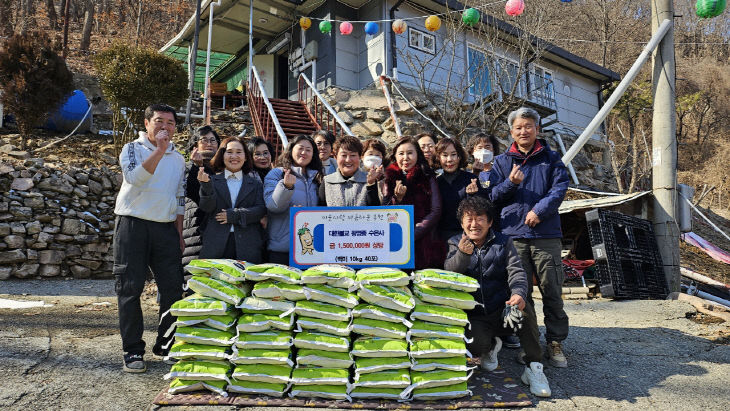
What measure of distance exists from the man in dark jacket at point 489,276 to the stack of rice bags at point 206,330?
153 cm

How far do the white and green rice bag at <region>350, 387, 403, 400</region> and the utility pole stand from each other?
199 inches

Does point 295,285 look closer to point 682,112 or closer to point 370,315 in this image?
point 370,315

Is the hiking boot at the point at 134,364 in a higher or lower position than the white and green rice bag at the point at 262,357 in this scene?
lower

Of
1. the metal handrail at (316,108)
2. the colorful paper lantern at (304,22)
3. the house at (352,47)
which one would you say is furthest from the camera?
the colorful paper lantern at (304,22)

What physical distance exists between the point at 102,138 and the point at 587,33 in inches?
840

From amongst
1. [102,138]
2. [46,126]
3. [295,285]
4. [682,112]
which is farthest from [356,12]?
[682,112]

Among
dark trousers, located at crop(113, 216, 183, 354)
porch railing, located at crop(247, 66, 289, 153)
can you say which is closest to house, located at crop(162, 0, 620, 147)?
porch railing, located at crop(247, 66, 289, 153)

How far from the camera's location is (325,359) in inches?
112

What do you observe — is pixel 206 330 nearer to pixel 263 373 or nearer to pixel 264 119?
pixel 263 373

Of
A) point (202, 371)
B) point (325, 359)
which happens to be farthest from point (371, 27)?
point (202, 371)

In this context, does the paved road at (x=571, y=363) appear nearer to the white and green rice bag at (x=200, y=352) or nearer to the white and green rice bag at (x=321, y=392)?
the white and green rice bag at (x=200, y=352)

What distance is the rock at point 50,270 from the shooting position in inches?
257

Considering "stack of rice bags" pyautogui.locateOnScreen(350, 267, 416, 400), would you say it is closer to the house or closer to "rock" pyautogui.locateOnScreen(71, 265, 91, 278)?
"rock" pyautogui.locateOnScreen(71, 265, 91, 278)

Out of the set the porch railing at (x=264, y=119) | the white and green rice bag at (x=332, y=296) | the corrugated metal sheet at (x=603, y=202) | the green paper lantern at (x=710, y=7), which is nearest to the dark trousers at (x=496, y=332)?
the white and green rice bag at (x=332, y=296)
